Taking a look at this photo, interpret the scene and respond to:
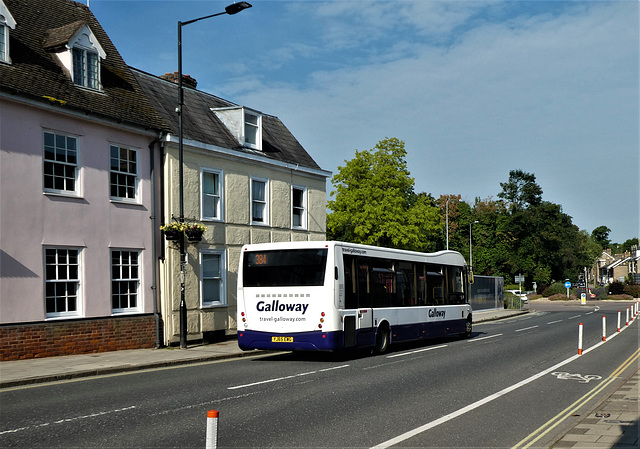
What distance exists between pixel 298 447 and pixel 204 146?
638 inches

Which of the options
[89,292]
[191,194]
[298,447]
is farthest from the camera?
[191,194]

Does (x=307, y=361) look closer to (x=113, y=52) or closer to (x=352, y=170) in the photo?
(x=113, y=52)

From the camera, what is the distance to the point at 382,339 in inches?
735

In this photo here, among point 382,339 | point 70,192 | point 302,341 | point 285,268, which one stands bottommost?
point 382,339

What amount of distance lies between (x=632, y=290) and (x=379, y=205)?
5124cm

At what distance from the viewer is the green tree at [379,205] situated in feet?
163

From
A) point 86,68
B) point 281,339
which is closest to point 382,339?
point 281,339

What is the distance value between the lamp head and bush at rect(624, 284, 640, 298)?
79593 millimetres

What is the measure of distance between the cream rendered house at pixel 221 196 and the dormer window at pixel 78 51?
9.15 feet

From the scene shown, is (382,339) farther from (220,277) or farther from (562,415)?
(562,415)

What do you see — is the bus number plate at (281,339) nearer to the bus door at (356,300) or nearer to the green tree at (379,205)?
the bus door at (356,300)

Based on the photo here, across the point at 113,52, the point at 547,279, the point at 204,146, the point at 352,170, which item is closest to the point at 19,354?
the point at 204,146

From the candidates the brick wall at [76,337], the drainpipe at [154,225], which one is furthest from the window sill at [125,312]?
the drainpipe at [154,225]

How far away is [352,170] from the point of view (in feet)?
168
